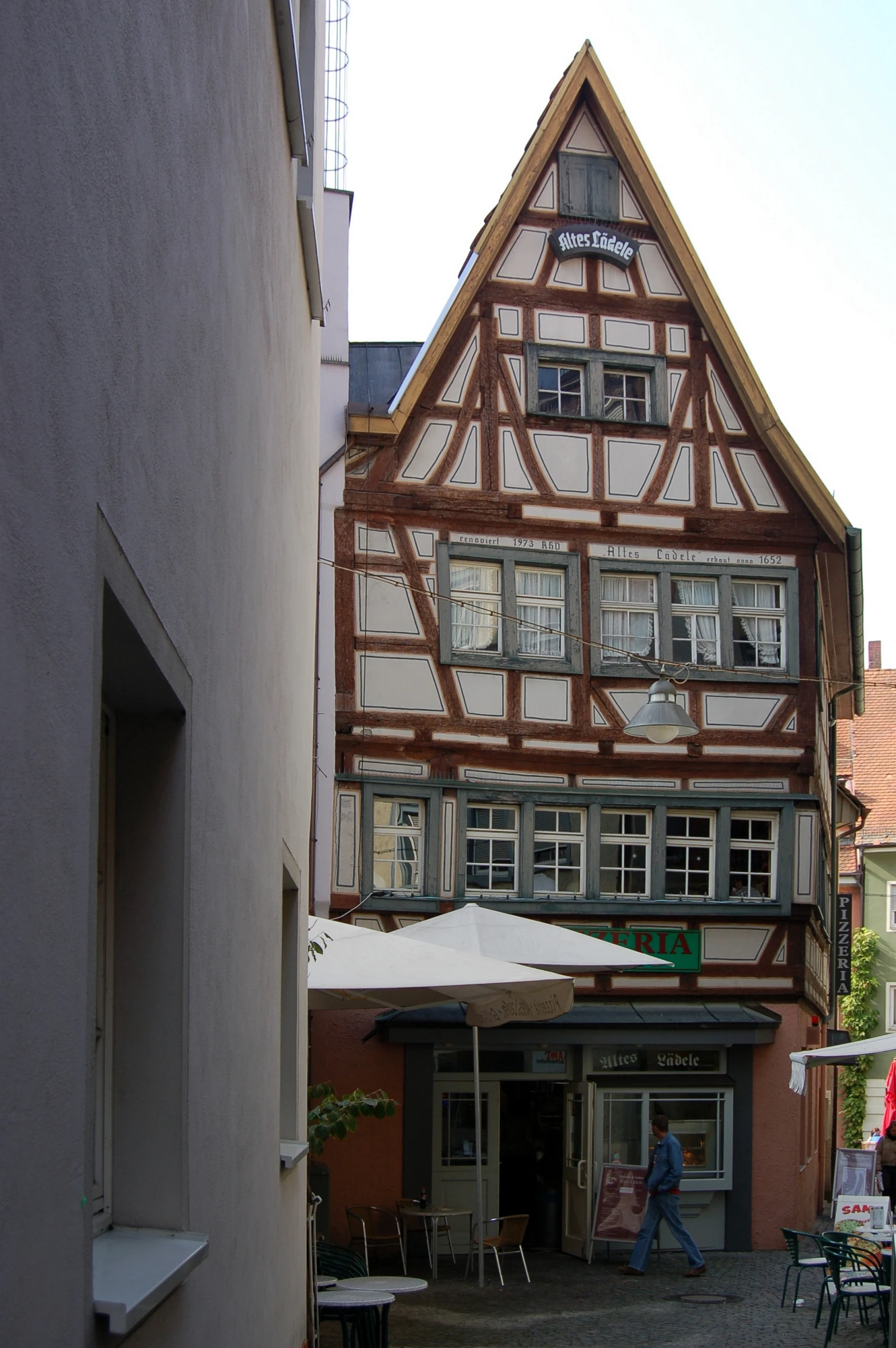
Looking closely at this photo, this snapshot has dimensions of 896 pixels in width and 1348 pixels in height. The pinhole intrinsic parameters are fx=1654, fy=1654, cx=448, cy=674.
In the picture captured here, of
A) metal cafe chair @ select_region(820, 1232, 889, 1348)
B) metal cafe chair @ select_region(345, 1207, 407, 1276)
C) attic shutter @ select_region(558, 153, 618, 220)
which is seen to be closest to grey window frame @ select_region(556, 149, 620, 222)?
attic shutter @ select_region(558, 153, 618, 220)

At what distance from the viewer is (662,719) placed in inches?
631

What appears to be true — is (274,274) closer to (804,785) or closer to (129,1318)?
(129,1318)

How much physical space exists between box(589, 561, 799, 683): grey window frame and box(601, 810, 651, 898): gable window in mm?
1711

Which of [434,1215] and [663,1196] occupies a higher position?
[434,1215]

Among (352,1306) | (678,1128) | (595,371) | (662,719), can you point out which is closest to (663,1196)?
(678,1128)

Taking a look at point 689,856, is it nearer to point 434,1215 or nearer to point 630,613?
point 630,613

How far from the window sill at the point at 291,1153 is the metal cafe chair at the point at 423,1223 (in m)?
7.34

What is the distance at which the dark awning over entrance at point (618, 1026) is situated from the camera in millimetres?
18047

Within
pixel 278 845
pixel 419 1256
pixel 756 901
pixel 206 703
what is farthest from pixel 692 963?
pixel 206 703

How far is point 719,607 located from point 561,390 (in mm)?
3264

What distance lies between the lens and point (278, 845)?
5.91m

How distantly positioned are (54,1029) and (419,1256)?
54.0ft

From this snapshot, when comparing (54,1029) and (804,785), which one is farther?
(804,785)

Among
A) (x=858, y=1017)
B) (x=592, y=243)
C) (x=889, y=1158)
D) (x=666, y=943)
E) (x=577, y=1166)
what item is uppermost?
(x=592, y=243)
